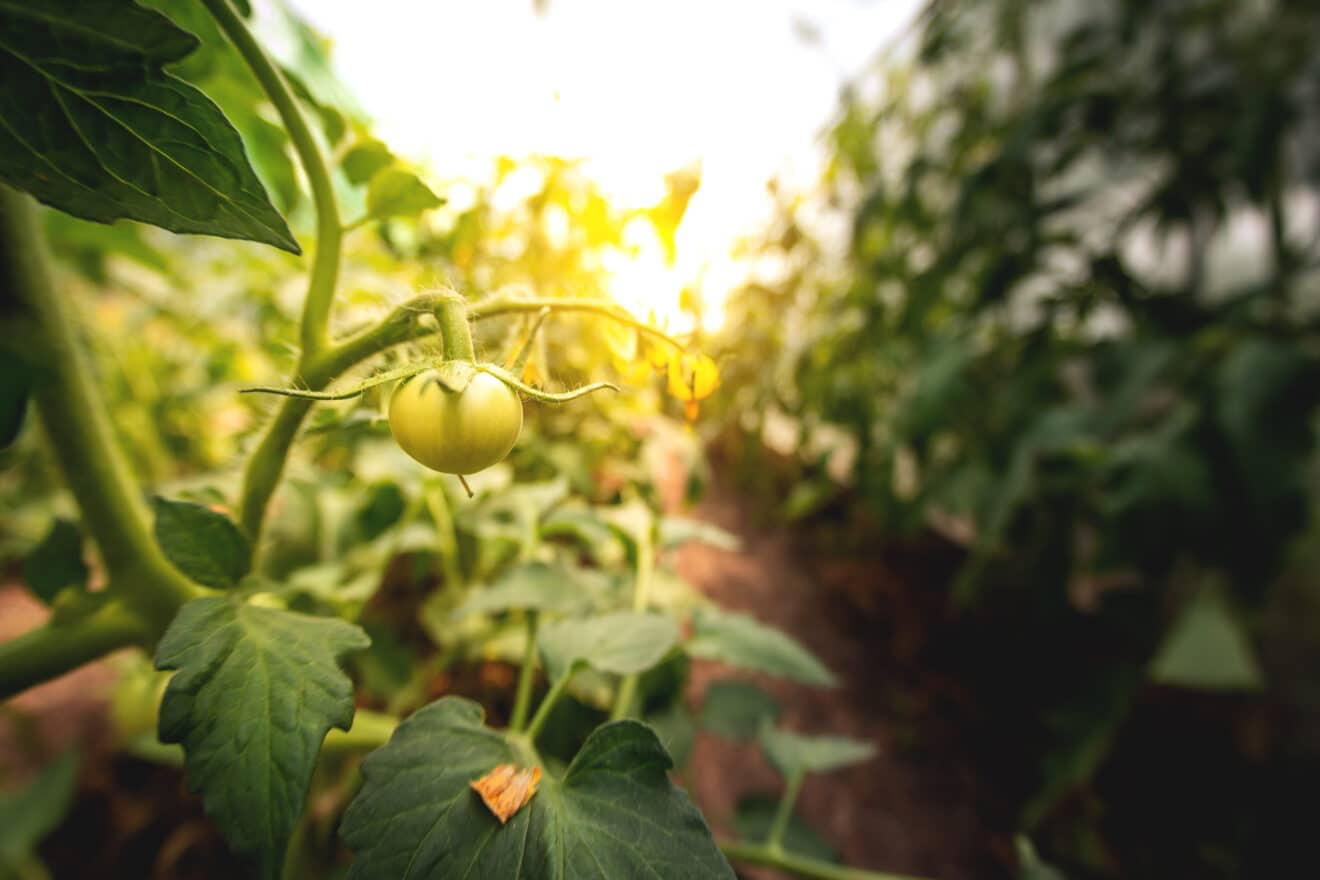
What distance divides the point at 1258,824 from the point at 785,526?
68 centimetres

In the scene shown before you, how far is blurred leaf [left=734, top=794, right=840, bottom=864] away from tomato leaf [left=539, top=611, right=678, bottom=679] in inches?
9.0

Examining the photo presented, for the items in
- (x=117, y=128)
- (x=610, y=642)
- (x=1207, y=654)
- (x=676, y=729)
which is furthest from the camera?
(x=1207, y=654)

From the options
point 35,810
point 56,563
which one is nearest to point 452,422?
point 56,563

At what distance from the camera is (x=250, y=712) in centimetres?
18

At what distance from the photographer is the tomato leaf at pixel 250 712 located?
16 cm

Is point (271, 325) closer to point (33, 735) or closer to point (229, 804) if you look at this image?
point (33, 735)

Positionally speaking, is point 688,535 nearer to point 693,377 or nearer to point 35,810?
point 693,377

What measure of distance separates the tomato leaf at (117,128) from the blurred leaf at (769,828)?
44 cm

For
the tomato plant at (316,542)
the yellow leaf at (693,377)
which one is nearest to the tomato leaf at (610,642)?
the tomato plant at (316,542)

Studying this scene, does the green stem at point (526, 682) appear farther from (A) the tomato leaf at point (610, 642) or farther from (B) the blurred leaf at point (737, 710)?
(B) the blurred leaf at point (737, 710)

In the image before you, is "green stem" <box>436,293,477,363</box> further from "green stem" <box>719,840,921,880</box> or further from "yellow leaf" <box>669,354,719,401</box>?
"green stem" <box>719,840,921,880</box>

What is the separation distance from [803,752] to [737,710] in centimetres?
5

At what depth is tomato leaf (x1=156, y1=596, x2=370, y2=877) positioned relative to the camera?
163 millimetres

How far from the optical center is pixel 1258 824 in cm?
61
